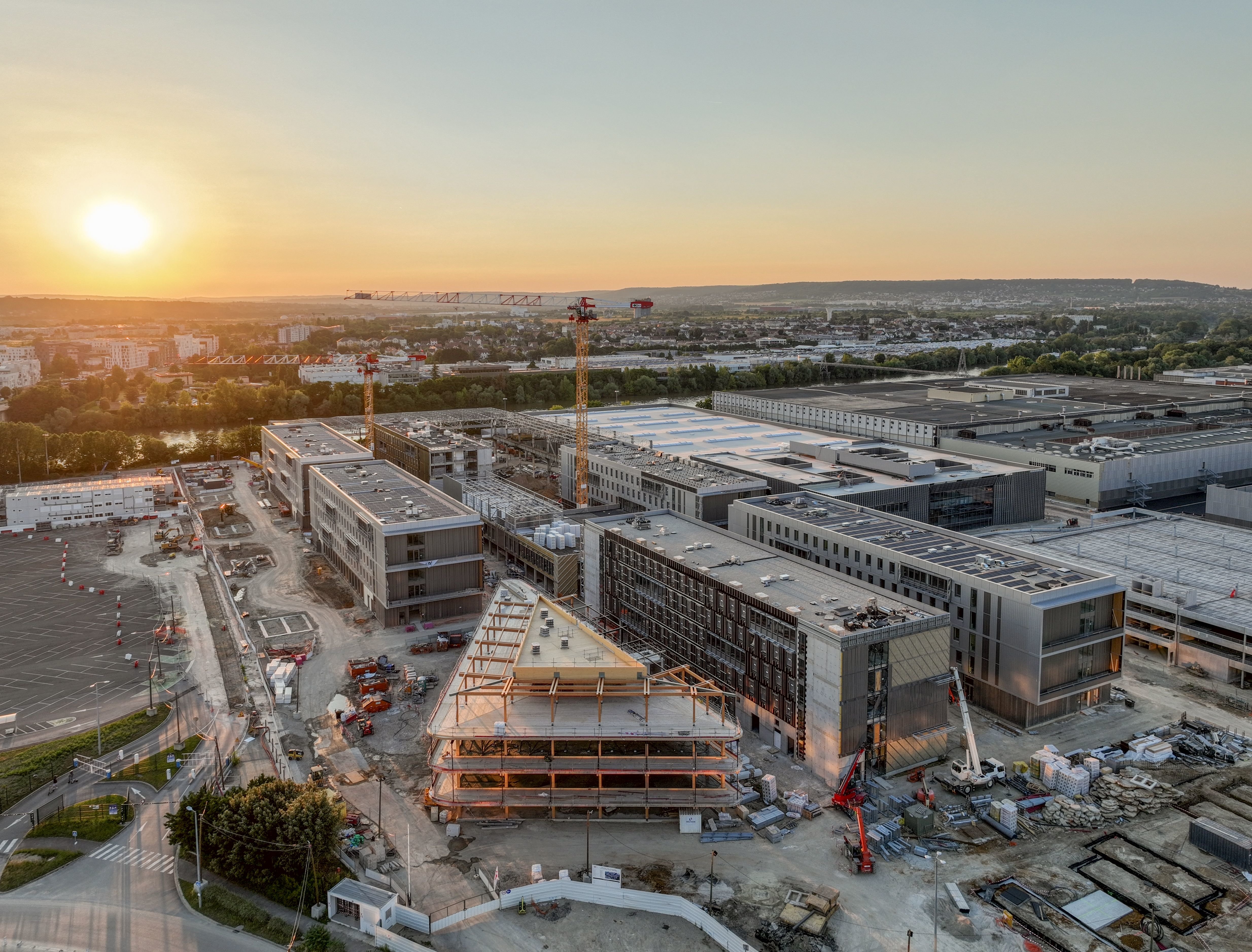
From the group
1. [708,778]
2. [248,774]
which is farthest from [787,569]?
[248,774]

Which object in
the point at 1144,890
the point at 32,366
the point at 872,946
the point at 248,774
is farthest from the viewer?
the point at 32,366

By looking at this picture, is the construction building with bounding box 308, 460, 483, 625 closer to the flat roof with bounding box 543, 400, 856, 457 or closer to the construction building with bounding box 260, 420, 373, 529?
the construction building with bounding box 260, 420, 373, 529

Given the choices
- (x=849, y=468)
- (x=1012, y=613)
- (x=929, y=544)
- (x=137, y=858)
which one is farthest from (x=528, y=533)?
(x=137, y=858)

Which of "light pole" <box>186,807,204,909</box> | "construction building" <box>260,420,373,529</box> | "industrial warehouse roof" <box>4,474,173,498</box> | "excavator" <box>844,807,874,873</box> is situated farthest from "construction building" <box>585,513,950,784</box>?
"industrial warehouse roof" <box>4,474,173,498</box>

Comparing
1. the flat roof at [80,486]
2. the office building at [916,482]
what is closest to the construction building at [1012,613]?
the office building at [916,482]

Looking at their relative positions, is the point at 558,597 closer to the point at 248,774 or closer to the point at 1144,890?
the point at 248,774

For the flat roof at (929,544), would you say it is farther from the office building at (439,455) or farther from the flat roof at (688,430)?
the office building at (439,455)
